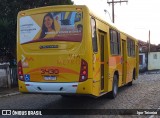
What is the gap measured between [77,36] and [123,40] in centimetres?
680

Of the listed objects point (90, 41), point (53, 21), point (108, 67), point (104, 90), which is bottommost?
point (104, 90)

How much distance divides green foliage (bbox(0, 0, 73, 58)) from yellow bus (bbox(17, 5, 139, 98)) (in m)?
8.98

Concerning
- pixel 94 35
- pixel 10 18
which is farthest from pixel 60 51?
pixel 10 18

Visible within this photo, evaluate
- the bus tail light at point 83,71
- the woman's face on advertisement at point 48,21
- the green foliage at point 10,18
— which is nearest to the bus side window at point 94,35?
the bus tail light at point 83,71

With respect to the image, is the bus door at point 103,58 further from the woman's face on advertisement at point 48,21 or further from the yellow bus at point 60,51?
the woman's face on advertisement at point 48,21

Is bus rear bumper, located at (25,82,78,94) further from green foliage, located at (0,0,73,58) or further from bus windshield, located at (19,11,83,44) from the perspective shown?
green foliage, located at (0,0,73,58)

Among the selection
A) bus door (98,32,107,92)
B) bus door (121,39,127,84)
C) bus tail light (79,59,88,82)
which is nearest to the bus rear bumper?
bus tail light (79,59,88,82)

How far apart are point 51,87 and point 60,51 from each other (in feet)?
3.73

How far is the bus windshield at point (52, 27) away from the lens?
33.2 ft

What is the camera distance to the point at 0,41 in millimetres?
19750

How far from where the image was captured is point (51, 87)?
10156 millimetres

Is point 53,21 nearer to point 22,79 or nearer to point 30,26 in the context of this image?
point 30,26

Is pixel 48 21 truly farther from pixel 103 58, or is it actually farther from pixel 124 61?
pixel 124 61

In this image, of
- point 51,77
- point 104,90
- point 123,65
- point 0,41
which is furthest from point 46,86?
point 0,41
